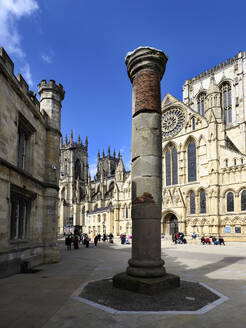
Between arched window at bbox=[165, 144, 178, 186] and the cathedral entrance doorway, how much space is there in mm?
5052

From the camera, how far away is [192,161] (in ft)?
131

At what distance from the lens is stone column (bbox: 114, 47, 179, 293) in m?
7.74

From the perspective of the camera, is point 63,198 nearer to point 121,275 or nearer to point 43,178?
point 43,178

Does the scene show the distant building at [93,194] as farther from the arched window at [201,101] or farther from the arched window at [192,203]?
the arched window at [201,101]

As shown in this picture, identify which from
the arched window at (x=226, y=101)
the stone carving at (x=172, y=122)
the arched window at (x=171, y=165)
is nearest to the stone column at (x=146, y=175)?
the arched window at (x=171, y=165)

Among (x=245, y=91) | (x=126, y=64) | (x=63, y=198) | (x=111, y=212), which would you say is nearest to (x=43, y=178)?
(x=126, y=64)

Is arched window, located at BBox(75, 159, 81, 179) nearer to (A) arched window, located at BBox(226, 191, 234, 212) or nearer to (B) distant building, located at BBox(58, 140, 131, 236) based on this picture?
(B) distant building, located at BBox(58, 140, 131, 236)

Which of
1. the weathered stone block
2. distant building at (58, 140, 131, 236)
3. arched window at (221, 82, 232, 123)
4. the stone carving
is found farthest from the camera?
arched window at (221, 82, 232, 123)

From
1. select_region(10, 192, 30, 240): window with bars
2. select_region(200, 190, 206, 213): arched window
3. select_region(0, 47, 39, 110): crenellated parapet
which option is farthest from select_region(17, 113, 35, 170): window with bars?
select_region(200, 190, 206, 213): arched window

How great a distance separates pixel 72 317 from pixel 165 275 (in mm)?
3363

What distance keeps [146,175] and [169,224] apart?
33976mm

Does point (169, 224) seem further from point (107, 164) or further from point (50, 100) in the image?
point (107, 164)

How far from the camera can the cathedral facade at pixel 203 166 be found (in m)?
Result: 34.0

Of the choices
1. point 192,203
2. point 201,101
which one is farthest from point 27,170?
point 201,101
